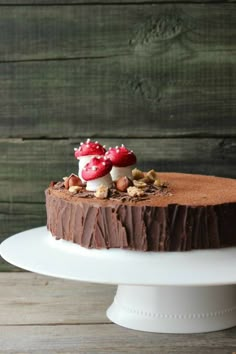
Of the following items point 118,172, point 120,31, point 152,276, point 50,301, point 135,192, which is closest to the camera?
point 152,276

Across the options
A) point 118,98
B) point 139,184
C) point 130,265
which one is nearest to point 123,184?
point 139,184

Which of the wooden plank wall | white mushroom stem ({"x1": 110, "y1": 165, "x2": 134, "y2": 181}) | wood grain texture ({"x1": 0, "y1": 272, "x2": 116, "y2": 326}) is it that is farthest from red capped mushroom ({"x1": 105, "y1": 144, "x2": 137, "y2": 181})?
the wooden plank wall

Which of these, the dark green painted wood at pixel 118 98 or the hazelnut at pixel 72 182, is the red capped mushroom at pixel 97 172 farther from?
the dark green painted wood at pixel 118 98

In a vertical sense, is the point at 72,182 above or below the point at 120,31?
below

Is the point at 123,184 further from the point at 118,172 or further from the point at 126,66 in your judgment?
the point at 126,66

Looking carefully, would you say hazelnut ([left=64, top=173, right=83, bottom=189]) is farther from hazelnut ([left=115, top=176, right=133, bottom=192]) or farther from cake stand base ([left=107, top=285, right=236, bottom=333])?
cake stand base ([left=107, top=285, right=236, bottom=333])

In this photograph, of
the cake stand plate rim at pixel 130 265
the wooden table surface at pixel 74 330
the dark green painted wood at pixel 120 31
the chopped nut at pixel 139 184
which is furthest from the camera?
the dark green painted wood at pixel 120 31

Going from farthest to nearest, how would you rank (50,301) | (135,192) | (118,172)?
(50,301) → (118,172) → (135,192)

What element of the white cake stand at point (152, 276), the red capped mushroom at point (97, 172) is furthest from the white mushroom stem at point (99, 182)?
the white cake stand at point (152, 276)
